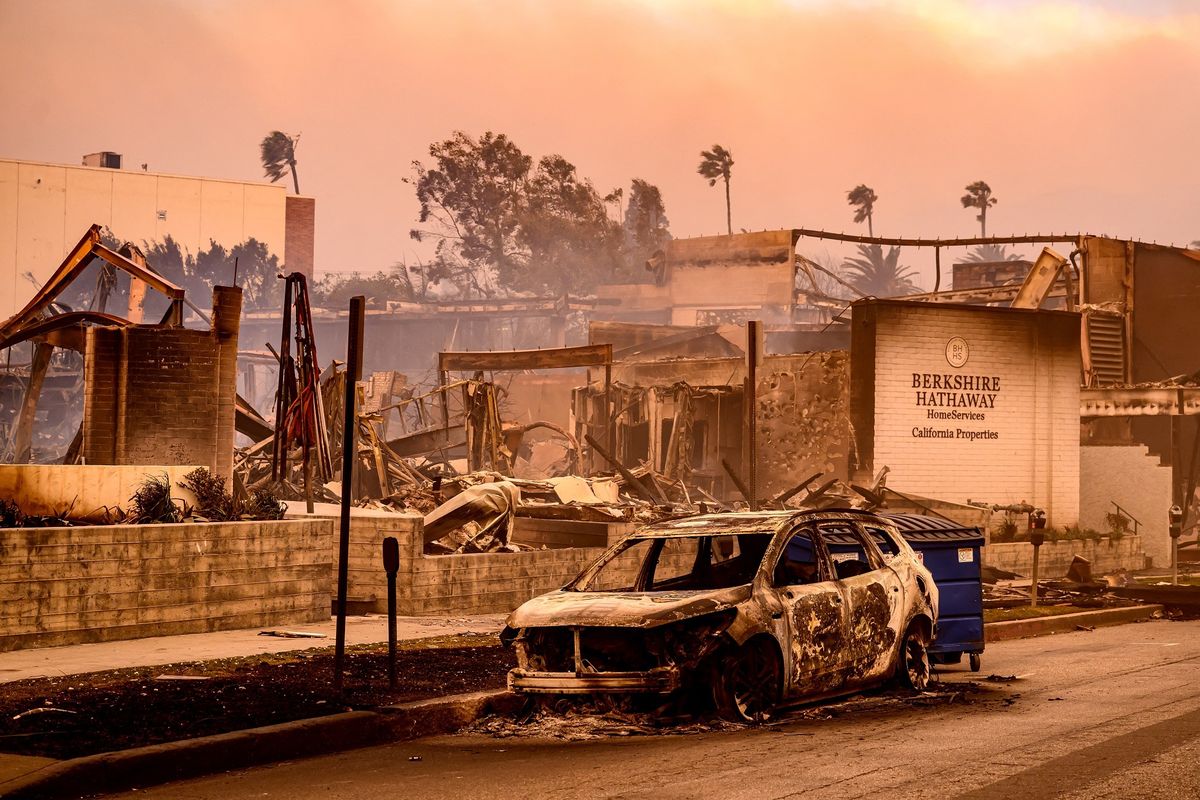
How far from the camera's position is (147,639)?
14.6 m

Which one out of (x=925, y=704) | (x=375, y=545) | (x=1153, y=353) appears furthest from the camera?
(x=1153, y=353)

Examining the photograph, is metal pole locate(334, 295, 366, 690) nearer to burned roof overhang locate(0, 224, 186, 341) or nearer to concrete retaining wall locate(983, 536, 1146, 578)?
burned roof overhang locate(0, 224, 186, 341)

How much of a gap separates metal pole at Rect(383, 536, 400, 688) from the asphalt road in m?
1.20

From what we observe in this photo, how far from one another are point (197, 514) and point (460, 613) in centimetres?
411

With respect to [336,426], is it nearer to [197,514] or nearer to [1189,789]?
[197,514]

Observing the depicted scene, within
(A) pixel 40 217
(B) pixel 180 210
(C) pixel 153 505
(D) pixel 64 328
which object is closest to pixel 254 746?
(C) pixel 153 505

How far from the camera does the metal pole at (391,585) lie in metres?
10.8

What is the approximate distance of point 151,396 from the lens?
1872cm

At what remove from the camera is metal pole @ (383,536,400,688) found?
10.8 m

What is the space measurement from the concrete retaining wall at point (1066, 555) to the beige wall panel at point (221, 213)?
195 ft

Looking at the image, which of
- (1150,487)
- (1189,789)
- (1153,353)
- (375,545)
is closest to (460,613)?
(375,545)

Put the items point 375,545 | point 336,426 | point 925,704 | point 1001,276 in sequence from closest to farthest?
point 925,704 < point 375,545 < point 336,426 < point 1001,276

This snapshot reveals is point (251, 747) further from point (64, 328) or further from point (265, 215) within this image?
point (265, 215)

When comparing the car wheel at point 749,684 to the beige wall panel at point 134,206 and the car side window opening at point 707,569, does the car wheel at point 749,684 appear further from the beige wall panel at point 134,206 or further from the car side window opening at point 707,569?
the beige wall panel at point 134,206
